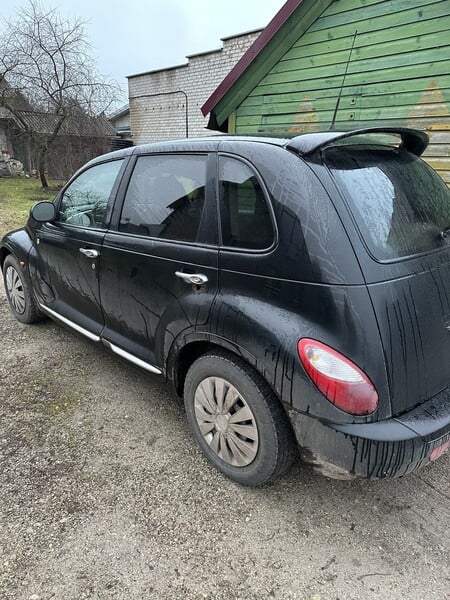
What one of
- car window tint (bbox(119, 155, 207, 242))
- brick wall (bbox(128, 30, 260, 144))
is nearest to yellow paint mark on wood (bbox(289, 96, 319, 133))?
car window tint (bbox(119, 155, 207, 242))

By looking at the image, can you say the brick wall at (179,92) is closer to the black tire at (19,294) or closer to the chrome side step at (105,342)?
the black tire at (19,294)

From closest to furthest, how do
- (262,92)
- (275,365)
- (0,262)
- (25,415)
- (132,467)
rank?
(275,365)
(132,467)
(25,415)
(0,262)
(262,92)

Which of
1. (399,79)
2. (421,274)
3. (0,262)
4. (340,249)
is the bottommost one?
(0,262)

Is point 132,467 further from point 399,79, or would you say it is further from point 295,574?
point 399,79

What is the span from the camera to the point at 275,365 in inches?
69.8

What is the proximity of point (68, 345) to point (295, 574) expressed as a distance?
8.89 ft

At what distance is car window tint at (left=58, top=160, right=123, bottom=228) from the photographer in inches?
111

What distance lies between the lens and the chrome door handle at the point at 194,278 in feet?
6.84

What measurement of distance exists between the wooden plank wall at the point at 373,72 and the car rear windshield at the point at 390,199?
86.1 inches

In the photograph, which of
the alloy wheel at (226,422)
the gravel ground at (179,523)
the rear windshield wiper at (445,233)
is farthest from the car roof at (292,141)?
the gravel ground at (179,523)

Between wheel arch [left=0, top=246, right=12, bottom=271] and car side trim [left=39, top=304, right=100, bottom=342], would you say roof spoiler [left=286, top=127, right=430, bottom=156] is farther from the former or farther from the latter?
wheel arch [left=0, top=246, right=12, bottom=271]

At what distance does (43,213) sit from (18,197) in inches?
471

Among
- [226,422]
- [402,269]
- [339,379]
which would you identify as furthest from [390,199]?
[226,422]

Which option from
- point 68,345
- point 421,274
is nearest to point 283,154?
point 421,274
